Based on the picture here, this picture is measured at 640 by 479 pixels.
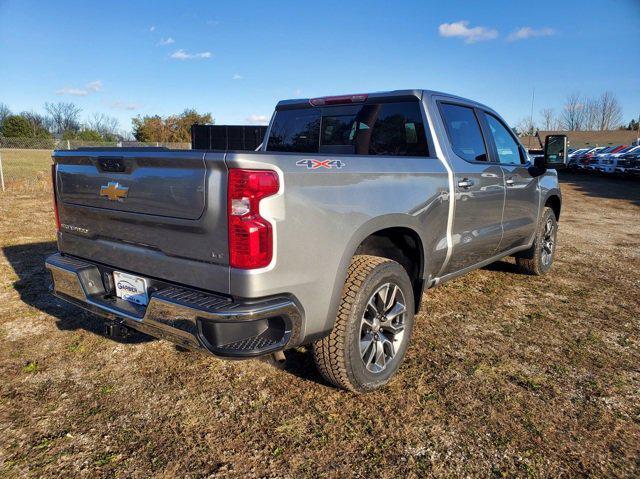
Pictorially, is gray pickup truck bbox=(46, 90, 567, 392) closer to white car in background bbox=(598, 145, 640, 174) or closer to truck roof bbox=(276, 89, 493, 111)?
truck roof bbox=(276, 89, 493, 111)

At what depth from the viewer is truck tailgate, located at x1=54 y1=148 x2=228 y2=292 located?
2.08 m

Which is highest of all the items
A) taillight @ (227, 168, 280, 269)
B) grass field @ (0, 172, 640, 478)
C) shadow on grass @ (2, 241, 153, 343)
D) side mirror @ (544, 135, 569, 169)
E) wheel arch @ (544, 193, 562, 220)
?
side mirror @ (544, 135, 569, 169)

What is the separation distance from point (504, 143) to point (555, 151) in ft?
1.70

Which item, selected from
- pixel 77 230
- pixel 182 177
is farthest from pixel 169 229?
pixel 77 230

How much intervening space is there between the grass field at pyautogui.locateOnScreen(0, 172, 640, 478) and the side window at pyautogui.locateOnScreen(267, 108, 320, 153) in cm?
188

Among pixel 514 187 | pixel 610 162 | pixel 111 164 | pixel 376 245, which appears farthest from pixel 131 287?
pixel 610 162

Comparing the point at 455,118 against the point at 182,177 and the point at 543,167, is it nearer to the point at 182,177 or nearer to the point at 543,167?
the point at 543,167

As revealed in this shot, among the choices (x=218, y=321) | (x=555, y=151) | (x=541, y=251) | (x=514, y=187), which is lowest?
(x=541, y=251)

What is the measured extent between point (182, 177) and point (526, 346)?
9.40 feet

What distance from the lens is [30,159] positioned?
29.0 m

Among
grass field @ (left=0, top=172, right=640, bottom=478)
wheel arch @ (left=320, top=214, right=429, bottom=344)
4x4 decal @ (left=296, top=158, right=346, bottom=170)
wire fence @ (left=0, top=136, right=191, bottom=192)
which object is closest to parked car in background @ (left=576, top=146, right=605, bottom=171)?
wire fence @ (left=0, top=136, right=191, bottom=192)

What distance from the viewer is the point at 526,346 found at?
3.52 metres

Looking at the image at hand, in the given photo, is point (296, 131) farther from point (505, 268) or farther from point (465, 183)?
point (505, 268)

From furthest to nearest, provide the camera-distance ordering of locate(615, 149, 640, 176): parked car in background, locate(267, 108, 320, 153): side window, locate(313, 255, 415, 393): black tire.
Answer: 1. locate(615, 149, 640, 176): parked car in background
2. locate(267, 108, 320, 153): side window
3. locate(313, 255, 415, 393): black tire
